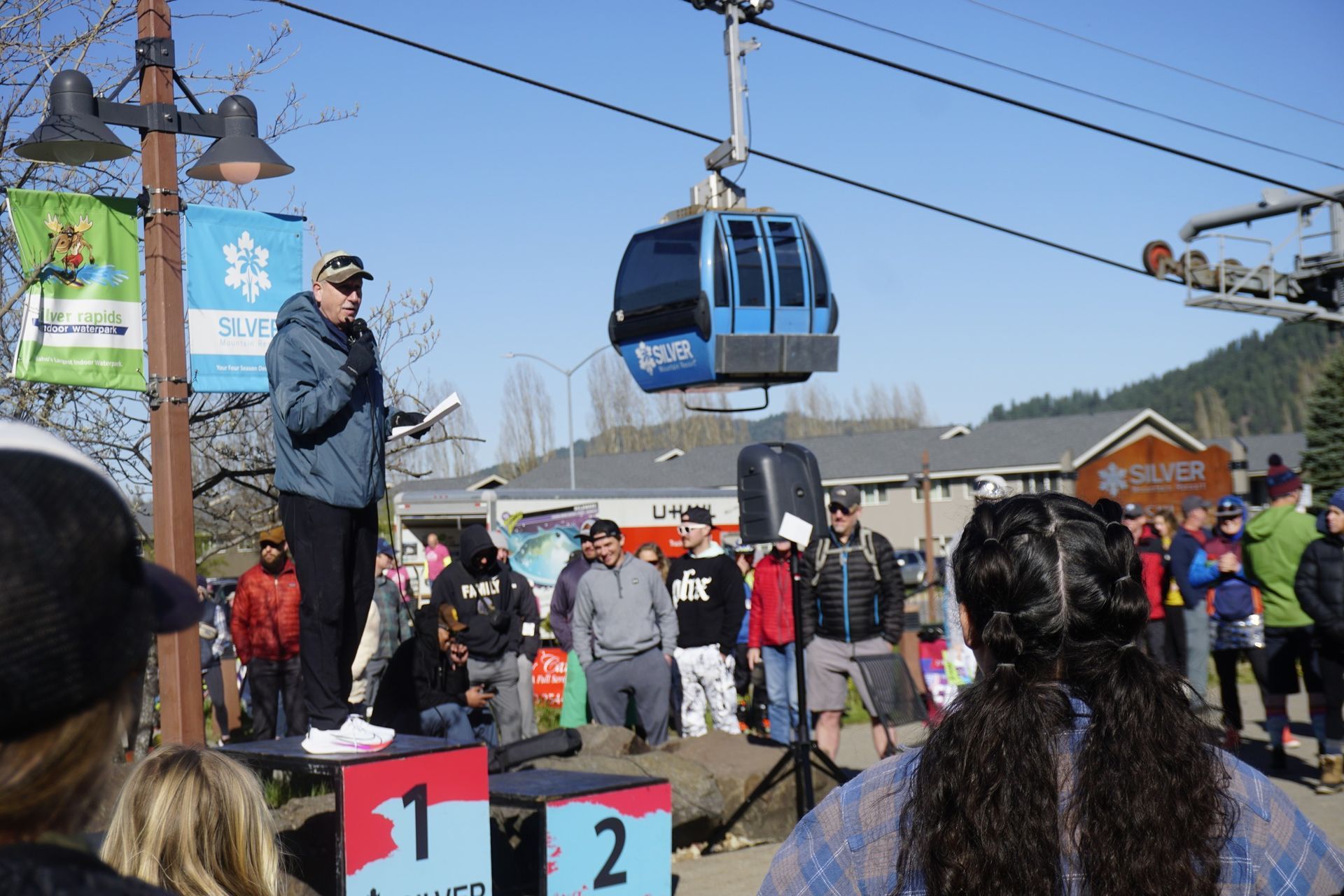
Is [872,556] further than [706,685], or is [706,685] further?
[706,685]

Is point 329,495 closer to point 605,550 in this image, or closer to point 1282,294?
point 605,550

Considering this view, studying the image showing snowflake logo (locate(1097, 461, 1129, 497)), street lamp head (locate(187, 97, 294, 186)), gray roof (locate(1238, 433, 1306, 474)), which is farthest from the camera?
gray roof (locate(1238, 433, 1306, 474))

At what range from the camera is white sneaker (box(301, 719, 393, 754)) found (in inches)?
224

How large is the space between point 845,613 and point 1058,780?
8234 millimetres

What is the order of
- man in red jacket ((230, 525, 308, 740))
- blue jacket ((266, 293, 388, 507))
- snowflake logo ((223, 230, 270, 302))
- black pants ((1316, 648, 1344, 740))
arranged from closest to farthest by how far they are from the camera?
blue jacket ((266, 293, 388, 507)), snowflake logo ((223, 230, 270, 302)), black pants ((1316, 648, 1344, 740)), man in red jacket ((230, 525, 308, 740))

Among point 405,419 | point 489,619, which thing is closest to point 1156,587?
point 489,619

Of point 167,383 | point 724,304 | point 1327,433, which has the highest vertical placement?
point 724,304

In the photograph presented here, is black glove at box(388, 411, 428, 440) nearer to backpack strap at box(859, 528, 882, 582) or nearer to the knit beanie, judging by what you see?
backpack strap at box(859, 528, 882, 582)

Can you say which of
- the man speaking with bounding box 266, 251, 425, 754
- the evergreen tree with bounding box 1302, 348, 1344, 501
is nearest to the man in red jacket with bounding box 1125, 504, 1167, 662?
the man speaking with bounding box 266, 251, 425, 754

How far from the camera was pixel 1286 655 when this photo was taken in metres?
10.1

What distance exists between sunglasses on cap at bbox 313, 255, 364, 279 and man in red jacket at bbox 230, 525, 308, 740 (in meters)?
5.74

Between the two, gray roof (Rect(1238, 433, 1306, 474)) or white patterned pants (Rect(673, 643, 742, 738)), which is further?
gray roof (Rect(1238, 433, 1306, 474))

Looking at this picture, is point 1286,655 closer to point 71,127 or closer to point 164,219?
point 164,219

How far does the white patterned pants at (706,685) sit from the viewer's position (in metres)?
12.4
